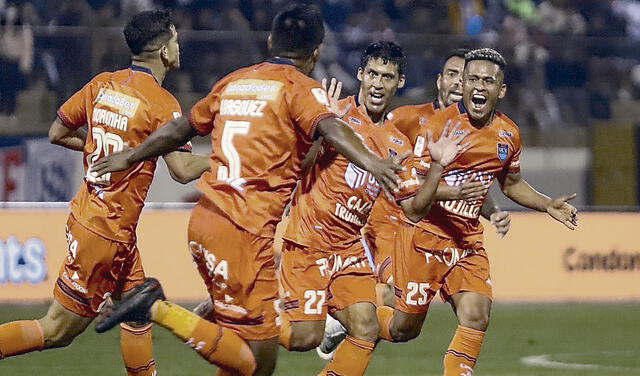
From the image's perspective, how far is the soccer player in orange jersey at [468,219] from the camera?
862 cm

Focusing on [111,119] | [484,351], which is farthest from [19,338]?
[484,351]

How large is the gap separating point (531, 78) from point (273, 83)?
1131cm

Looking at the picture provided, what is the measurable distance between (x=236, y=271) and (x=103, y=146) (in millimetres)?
1560

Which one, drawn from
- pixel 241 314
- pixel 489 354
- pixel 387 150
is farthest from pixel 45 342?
pixel 489 354

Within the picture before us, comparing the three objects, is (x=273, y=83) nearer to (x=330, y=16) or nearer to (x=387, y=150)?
(x=387, y=150)

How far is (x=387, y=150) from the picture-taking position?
8.77 meters

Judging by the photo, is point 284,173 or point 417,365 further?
point 417,365

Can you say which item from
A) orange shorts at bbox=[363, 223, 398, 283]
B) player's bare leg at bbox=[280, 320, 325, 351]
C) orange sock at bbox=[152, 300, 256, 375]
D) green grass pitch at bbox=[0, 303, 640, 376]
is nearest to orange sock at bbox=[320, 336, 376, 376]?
player's bare leg at bbox=[280, 320, 325, 351]

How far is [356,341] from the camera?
8227 mm

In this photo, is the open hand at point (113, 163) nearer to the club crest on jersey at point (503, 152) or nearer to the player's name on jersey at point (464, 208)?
the player's name on jersey at point (464, 208)

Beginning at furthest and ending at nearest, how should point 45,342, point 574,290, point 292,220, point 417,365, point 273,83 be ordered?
point 574,290, point 417,365, point 292,220, point 45,342, point 273,83

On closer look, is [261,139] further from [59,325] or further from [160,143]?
[59,325]

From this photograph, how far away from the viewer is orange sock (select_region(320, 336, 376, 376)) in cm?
812

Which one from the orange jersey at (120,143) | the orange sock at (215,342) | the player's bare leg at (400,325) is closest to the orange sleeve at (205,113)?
the orange jersey at (120,143)
